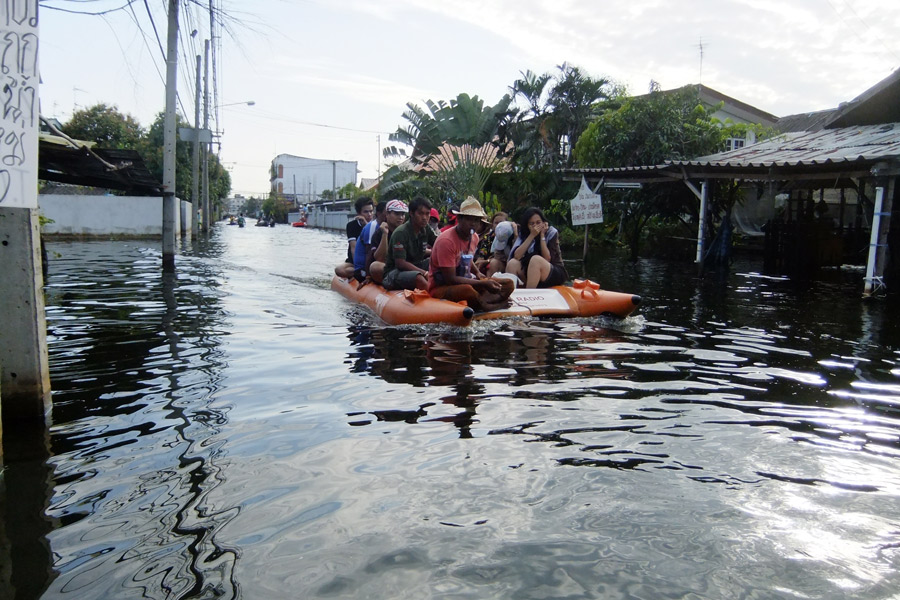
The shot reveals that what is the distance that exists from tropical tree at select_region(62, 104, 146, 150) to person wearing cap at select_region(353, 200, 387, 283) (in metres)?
27.7

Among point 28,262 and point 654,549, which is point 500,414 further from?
point 28,262

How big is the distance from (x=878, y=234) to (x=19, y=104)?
521 inches

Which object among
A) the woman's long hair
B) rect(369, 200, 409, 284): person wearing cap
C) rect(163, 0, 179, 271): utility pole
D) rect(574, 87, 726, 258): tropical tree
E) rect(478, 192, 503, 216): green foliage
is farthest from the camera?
rect(478, 192, 503, 216): green foliage

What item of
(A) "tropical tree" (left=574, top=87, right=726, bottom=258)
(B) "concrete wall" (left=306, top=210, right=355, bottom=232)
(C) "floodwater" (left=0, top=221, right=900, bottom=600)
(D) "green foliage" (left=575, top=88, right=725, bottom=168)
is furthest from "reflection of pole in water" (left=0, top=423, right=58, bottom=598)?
(B) "concrete wall" (left=306, top=210, right=355, bottom=232)

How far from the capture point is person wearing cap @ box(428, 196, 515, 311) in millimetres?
8547

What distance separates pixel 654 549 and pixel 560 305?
6410 mm

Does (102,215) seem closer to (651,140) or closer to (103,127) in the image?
(103,127)

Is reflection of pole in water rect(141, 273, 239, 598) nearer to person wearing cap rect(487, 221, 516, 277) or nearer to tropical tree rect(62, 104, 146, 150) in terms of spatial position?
person wearing cap rect(487, 221, 516, 277)

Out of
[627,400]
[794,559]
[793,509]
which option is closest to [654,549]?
[794,559]

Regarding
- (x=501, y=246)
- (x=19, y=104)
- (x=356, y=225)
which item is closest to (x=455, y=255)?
(x=501, y=246)

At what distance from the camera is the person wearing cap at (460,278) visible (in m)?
8.55

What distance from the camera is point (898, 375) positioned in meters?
6.49

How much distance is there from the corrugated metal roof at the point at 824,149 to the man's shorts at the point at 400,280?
8.00 metres

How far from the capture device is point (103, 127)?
35594 mm
